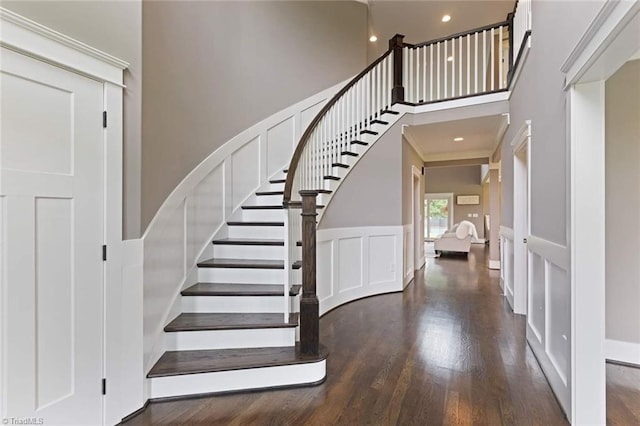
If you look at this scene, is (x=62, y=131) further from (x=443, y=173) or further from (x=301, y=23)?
(x=443, y=173)

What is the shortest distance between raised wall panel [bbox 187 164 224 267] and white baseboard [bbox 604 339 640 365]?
360cm

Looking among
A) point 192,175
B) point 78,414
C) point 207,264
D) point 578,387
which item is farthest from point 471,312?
point 78,414

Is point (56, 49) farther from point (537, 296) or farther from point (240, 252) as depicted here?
point (537, 296)

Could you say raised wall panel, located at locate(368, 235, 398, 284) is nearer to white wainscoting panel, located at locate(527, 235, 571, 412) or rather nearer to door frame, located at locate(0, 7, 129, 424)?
white wainscoting panel, located at locate(527, 235, 571, 412)

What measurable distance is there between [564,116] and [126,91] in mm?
2801

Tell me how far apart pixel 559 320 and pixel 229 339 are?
7.71 feet

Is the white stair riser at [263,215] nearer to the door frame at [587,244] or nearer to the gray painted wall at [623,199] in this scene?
the door frame at [587,244]

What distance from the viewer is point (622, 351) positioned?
8.71 feet

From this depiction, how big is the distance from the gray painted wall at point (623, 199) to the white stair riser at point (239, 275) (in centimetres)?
284

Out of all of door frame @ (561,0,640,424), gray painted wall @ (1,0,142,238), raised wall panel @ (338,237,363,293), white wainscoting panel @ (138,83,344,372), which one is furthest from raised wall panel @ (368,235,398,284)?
gray painted wall @ (1,0,142,238)

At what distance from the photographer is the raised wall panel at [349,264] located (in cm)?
426

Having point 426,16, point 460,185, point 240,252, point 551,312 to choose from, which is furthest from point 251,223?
point 460,185

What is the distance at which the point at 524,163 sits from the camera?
12.6 feet

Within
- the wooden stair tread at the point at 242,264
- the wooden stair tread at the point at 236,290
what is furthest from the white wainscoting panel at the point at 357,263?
the wooden stair tread at the point at 236,290
